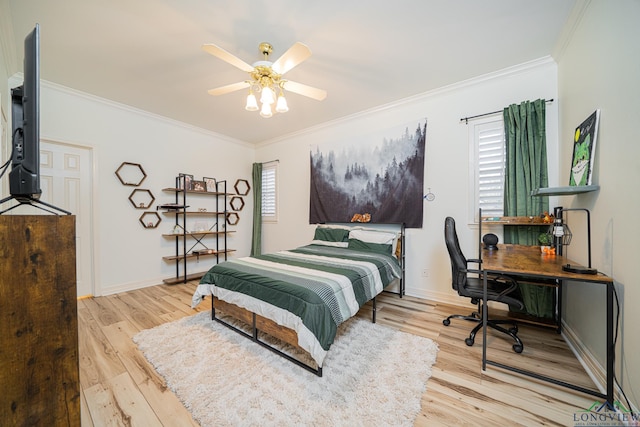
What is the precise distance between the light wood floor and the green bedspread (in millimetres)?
444

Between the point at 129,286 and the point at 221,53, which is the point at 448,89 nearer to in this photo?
the point at 221,53

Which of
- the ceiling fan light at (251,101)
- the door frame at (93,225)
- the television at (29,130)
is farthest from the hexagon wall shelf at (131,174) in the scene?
the television at (29,130)

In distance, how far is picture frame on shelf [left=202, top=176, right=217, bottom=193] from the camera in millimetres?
4480

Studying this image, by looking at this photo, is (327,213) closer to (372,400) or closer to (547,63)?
(372,400)

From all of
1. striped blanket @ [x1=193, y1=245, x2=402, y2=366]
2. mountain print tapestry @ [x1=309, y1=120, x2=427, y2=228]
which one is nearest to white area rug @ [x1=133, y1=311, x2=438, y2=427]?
striped blanket @ [x1=193, y1=245, x2=402, y2=366]

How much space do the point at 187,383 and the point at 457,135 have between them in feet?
12.0

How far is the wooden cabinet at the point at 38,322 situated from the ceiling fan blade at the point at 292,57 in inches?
65.7

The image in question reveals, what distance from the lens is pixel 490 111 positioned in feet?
9.23

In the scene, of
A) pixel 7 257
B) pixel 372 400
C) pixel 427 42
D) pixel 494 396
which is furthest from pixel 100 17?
pixel 494 396

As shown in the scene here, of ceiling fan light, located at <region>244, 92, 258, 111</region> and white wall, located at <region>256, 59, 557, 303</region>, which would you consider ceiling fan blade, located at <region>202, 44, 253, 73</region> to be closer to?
ceiling fan light, located at <region>244, 92, 258, 111</region>

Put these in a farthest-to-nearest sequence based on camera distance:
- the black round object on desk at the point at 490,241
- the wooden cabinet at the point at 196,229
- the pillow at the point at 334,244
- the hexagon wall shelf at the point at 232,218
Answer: the hexagon wall shelf at the point at 232,218, the wooden cabinet at the point at 196,229, the pillow at the point at 334,244, the black round object on desk at the point at 490,241

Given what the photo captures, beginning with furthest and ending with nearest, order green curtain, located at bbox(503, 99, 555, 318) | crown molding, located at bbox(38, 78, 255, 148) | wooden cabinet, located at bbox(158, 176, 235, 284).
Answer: wooden cabinet, located at bbox(158, 176, 235, 284)
crown molding, located at bbox(38, 78, 255, 148)
green curtain, located at bbox(503, 99, 555, 318)

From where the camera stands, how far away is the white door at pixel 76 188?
3010 mm

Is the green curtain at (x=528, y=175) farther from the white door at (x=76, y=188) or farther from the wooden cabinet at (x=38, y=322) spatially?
the white door at (x=76, y=188)
